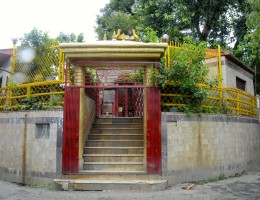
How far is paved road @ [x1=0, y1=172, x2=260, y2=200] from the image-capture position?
594 cm

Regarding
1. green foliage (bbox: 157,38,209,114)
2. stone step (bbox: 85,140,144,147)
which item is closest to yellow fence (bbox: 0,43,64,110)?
stone step (bbox: 85,140,144,147)

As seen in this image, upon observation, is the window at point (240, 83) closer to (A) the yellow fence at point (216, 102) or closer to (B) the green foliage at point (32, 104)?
(A) the yellow fence at point (216, 102)

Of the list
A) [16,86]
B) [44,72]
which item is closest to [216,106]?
[44,72]

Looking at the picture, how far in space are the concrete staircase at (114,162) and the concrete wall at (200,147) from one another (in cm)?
70

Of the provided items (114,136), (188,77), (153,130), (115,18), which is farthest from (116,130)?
(115,18)

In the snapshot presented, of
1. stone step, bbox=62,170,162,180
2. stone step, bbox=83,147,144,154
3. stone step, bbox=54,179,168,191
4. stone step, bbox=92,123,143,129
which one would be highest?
stone step, bbox=92,123,143,129

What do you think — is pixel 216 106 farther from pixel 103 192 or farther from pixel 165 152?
pixel 103 192

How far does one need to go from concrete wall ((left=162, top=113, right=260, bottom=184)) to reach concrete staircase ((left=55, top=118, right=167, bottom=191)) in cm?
70

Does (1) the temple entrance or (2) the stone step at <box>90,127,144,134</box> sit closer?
(1) the temple entrance

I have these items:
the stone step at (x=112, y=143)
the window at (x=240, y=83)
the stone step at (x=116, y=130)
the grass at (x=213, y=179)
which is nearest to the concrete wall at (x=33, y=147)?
the stone step at (x=112, y=143)

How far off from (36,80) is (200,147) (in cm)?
A: 533

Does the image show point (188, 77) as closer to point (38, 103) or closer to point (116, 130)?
point (116, 130)

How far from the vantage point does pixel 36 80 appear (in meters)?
8.52

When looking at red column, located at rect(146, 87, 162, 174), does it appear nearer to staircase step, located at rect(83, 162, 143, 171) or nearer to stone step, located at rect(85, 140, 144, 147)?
staircase step, located at rect(83, 162, 143, 171)
